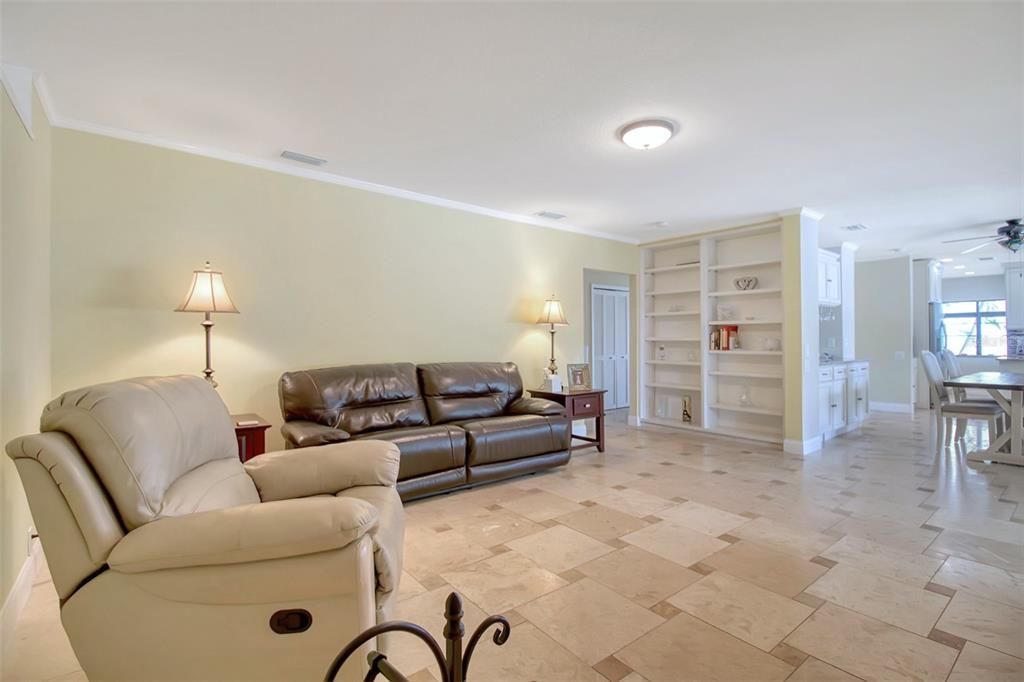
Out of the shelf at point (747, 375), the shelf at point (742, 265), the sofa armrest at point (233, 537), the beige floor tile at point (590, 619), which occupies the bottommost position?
the beige floor tile at point (590, 619)

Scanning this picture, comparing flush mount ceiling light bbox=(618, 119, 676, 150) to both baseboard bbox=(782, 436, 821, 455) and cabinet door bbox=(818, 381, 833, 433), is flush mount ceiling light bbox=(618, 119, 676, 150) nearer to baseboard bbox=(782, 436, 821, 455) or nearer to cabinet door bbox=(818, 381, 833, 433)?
baseboard bbox=(782, 436, 821, 455)

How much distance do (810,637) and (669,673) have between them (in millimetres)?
637

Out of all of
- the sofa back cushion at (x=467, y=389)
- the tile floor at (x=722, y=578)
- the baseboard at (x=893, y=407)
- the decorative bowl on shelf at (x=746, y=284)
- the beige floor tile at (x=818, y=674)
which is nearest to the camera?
the beige floor tile at (x=818, y=674)

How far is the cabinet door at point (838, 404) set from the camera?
18.3 feet

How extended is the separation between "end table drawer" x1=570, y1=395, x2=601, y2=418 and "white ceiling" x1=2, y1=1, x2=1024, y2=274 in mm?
2039

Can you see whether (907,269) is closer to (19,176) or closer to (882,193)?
(882,193)

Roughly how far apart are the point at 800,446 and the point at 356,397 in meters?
4.34

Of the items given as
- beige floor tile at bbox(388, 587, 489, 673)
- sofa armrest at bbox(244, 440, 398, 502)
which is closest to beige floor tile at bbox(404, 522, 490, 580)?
beige floor tile at bbox(388, 587, 489, 673)

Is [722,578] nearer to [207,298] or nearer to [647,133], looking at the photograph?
[647,133]

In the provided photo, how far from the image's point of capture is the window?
362 inches

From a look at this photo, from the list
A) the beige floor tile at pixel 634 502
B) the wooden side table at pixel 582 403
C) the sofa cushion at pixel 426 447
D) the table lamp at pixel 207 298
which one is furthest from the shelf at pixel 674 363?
the table lamp at pixel 207 298

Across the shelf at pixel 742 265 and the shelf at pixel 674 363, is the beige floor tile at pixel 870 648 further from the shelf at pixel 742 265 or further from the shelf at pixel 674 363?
the shelf at pixel 674 363

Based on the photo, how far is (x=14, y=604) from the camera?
2.02 metres

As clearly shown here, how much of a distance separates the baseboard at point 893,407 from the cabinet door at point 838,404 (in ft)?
7.98
